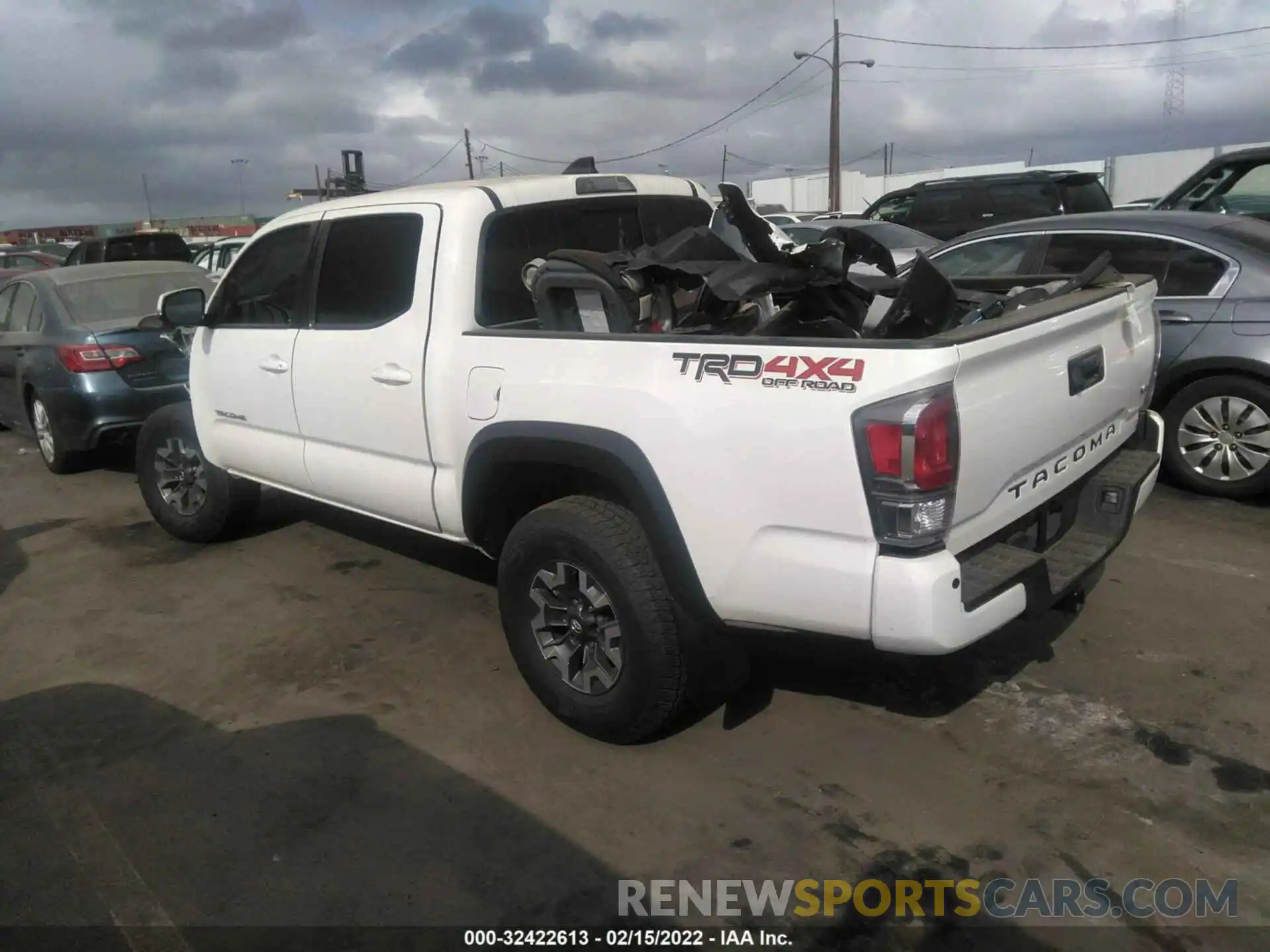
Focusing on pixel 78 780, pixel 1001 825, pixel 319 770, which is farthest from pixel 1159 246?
pixel 78 780

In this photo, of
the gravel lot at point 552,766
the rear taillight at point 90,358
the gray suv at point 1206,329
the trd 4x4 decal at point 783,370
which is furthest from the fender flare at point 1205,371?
the rear taillight at point 90,358

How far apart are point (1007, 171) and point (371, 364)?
2586cm

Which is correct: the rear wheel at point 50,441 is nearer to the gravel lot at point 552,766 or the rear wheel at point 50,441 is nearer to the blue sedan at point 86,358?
the blue sedan at point 86,358

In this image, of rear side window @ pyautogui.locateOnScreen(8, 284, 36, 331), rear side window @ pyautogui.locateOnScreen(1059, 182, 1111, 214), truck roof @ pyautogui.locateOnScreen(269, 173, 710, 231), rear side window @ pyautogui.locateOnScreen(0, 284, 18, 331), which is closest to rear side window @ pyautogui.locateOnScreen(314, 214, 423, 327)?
truck roof @ pyautogui.locateOnScreen(269, 173, 710, 231)

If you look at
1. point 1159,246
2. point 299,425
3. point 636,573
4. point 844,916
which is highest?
point 1159,246

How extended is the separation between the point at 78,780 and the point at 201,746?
405 mm

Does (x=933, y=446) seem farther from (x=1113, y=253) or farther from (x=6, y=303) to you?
(x=6, y=303)

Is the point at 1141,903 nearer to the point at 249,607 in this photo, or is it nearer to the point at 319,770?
the point at 319,770

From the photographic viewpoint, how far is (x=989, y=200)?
14086mm

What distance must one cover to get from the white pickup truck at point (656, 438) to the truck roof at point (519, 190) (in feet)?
0.05

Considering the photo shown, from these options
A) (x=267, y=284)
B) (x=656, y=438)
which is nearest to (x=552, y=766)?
(x=656, y=438)

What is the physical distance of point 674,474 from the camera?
2949mm

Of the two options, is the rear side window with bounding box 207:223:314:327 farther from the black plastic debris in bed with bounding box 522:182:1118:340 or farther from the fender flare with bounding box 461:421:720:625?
the fender flare with bounding box 461:421:720:625

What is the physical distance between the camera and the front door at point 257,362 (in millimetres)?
4617
